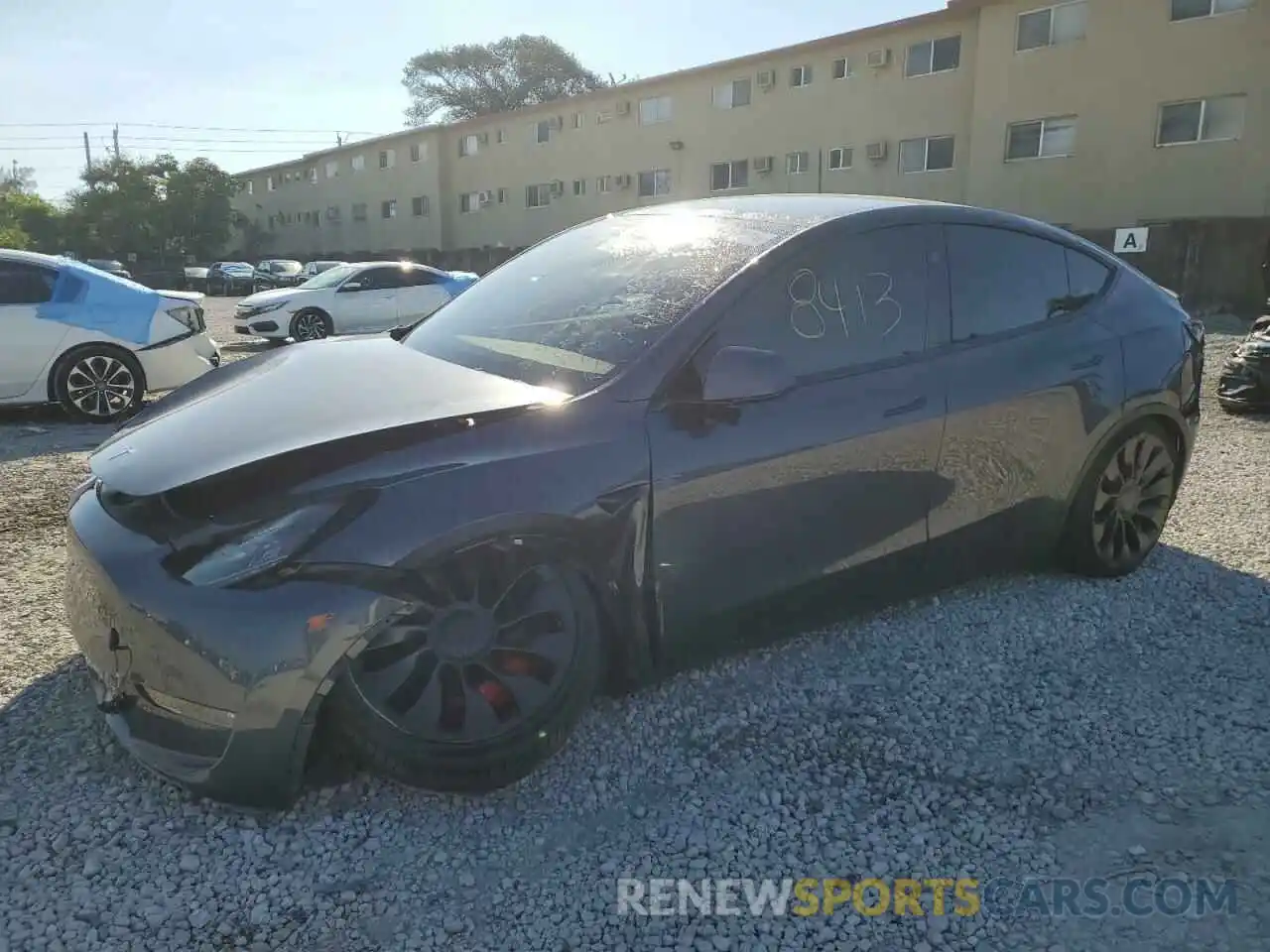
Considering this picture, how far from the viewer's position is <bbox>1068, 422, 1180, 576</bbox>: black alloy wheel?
366cm

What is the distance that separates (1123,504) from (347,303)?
12586mm

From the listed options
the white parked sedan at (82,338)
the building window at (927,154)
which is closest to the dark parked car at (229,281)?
the building window at (927,154)

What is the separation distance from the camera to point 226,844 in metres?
2.15

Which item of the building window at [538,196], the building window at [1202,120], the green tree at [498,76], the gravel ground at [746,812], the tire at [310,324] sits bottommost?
the gravel ground at [746,812]

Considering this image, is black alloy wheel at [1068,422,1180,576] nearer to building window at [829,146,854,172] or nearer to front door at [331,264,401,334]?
A: front door at [331,264,401,334]

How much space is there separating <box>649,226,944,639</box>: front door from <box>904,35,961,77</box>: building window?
77.6 feet

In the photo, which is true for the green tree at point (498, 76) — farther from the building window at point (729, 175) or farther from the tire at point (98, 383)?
the tire at point (98, 383)

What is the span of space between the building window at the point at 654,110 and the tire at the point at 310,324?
20.7 metres

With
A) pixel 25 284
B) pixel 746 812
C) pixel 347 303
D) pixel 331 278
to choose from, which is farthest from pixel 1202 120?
pixel 746 812

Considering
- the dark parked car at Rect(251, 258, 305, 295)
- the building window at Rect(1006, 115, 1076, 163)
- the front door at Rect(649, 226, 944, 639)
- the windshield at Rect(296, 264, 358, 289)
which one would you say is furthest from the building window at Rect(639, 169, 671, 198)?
the front door at Rect(649, 226, 944, 639)

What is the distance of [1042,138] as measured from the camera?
70.8 feet

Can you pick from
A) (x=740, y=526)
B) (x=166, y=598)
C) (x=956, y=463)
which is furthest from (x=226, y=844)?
(x=956, y=463)

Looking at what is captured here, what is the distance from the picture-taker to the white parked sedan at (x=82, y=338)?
22.7ft

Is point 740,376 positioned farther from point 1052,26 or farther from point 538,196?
point 538,196
